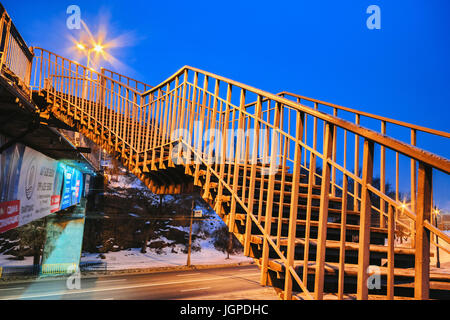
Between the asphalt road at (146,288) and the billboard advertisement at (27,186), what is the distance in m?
4.81

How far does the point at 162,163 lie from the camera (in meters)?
4.55

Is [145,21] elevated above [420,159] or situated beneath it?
elevated above

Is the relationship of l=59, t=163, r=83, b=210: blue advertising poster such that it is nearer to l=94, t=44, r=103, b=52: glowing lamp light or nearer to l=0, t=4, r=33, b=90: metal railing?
l=0, t=4, r=33, b=90: metal railing

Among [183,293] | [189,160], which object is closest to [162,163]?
[189,160]

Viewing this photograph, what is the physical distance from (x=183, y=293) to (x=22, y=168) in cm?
904

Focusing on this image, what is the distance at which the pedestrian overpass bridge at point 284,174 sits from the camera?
155cm

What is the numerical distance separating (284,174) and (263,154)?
28 centimetres

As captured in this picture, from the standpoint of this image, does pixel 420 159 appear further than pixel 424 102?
No

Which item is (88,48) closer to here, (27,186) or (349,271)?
(27,186)

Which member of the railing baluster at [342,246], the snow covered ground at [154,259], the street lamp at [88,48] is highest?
the street lamp at [88,48]

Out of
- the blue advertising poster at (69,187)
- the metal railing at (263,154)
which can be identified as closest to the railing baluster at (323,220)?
the metal railing at (263,154)

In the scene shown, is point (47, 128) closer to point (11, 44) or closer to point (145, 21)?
point (11, 44)

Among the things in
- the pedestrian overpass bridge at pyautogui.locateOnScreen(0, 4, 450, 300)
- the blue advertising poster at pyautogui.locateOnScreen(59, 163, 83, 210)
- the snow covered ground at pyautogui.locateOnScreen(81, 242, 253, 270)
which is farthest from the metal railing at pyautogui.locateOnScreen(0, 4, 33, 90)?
the snow covered ground at pyautogui.locateOnScreen(81, 242, 253, 270)

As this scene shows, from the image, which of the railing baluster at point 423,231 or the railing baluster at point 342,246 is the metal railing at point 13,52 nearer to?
the railing baluster at point 342,246
